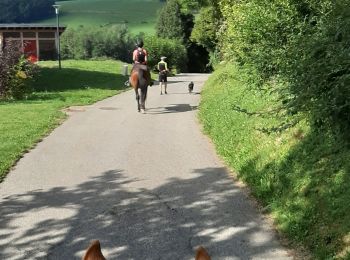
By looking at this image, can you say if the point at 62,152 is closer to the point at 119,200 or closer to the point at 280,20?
the point at 119,200

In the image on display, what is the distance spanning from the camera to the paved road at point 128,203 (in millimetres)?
5539

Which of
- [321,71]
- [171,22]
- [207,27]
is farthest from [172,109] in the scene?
[171,22]

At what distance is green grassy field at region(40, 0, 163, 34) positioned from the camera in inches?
5719

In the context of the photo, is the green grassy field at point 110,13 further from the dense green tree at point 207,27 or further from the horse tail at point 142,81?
the horse tail at point 142,81

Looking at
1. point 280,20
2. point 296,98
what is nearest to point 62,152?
point 280,20

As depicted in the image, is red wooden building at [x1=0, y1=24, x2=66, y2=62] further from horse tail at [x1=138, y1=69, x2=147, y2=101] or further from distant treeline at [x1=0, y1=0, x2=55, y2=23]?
distant treeline at [x1=0, y1=0, x2=55, y2=23]

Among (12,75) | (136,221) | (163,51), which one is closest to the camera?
(136,221)

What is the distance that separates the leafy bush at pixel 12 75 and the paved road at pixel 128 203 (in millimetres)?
9621

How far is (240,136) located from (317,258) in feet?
16.8

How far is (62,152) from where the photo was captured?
10.4 metres

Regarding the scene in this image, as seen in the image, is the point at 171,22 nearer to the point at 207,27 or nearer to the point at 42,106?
the point at 207,27

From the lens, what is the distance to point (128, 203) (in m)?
7.00

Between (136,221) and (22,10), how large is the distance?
551ft

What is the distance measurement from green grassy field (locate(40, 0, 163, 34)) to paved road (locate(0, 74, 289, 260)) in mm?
125556
